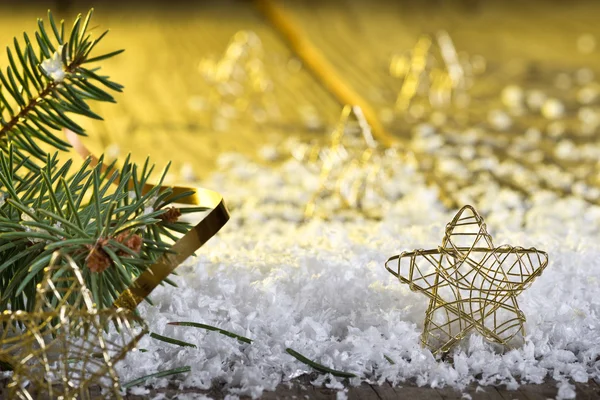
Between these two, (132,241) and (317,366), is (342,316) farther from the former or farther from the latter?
(132,241)

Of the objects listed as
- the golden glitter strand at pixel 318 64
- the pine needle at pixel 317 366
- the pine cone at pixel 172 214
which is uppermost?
the golden glitter strand at pixel 318 64

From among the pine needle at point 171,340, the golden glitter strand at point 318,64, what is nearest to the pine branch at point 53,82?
the pine needle at point 171,340

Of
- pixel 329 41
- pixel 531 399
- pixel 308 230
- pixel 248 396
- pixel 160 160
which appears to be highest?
pixel 329 41

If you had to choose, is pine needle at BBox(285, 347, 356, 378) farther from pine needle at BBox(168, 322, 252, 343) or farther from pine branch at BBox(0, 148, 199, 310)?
pine branch at BBox(0, 148, 199, 310)

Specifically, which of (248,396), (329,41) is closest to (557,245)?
(248,396)

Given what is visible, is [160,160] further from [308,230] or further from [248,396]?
[248,396]

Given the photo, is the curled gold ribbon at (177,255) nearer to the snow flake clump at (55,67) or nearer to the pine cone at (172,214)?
the pine cone at (172,214)

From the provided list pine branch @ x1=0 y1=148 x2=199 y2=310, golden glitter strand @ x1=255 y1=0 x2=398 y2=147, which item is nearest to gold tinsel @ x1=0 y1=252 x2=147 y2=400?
pine branch @ x1=0 y1=148 x2=199 y2=310

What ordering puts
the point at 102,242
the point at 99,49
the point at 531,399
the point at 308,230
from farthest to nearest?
the point at 99,49 < the point at 308,230 < the point at 531,399 < the point at 102,242
